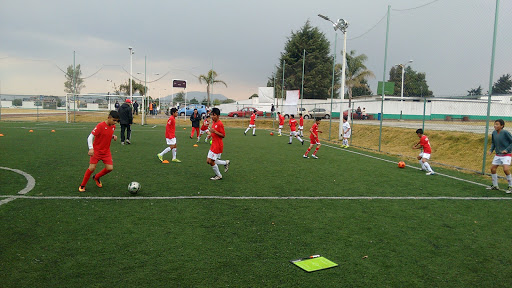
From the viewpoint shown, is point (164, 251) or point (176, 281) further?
point (164, 251)

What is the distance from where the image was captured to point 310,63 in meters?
59.7

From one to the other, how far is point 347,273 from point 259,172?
6.78 m

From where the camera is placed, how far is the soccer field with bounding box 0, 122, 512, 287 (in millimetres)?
4176

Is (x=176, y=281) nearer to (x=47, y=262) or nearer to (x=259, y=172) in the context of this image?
(x=47, y=262)

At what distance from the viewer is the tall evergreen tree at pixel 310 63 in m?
59.3

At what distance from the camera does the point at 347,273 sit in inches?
169

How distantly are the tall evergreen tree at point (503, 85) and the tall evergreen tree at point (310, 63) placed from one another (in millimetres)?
47666

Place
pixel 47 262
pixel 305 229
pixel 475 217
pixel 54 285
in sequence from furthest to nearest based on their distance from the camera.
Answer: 1. pixel 475 217
2. pixel 305 229
3. pixel 47 262
4. pixel 54 285

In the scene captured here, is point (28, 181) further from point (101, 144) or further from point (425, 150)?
point (425, 150)

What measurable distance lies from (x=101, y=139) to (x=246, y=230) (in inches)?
164

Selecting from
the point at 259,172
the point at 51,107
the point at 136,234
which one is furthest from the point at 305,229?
the point at 51,107

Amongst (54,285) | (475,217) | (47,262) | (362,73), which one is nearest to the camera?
(54,285)

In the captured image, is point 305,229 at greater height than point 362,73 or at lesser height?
lesser

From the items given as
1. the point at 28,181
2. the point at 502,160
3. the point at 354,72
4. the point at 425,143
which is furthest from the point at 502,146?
the point at 354,72
